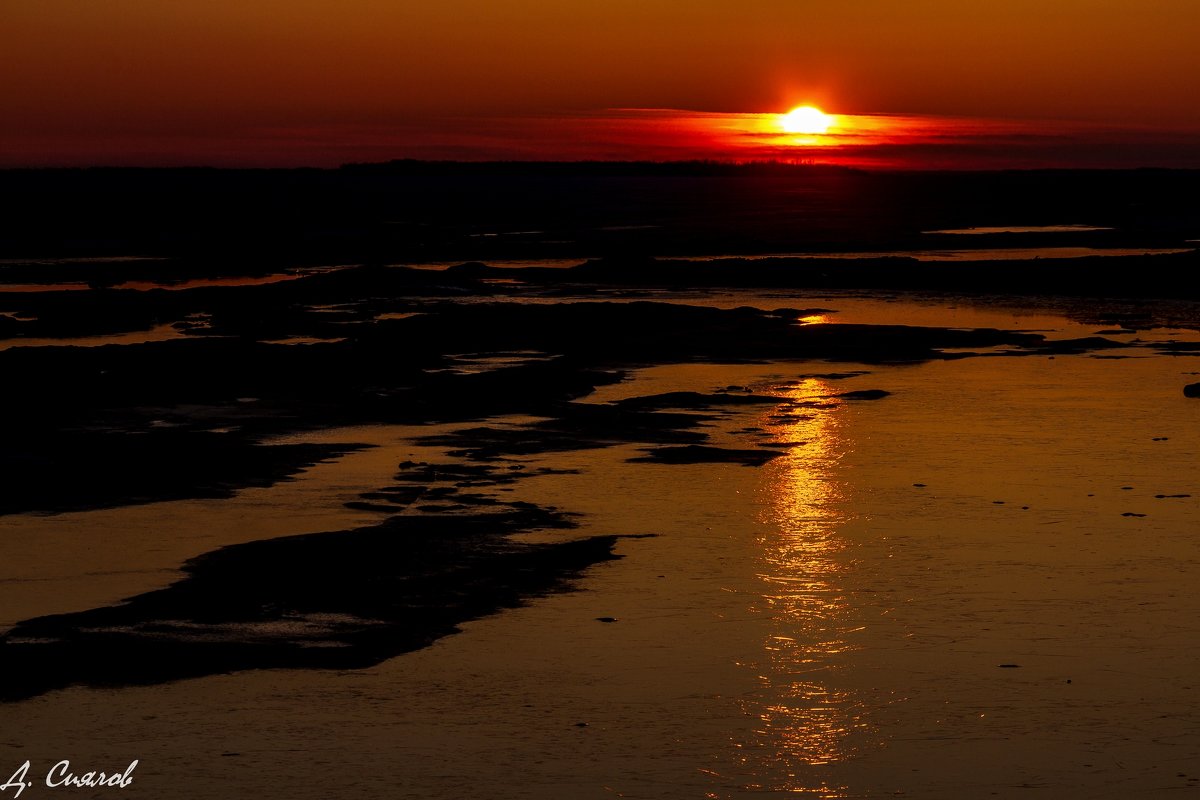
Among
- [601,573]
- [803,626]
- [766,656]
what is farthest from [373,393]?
[766,656]

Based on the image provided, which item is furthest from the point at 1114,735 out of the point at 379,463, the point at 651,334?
the point at 651,334

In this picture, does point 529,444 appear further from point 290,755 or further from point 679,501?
point 290,755

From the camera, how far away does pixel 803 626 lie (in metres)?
9.62

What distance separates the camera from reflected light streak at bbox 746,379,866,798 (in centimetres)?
764

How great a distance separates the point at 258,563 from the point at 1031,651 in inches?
205

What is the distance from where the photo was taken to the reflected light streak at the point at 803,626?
301 inches
